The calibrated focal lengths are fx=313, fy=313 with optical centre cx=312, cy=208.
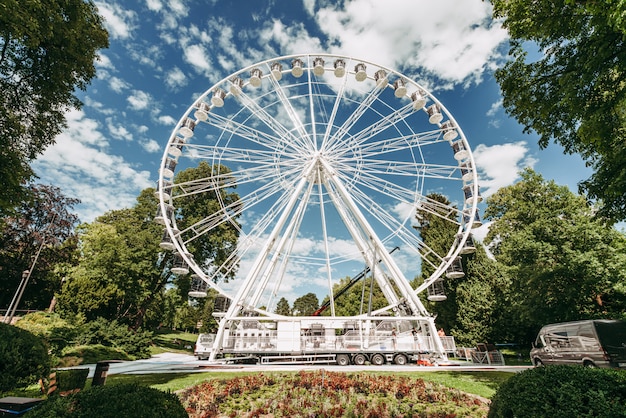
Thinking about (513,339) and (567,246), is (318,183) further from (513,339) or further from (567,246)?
(513,339)

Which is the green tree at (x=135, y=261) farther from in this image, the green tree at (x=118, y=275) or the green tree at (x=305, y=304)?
the green tree at (x=305, y=304)

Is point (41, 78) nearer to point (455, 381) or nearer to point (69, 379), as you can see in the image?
point (69, 379)

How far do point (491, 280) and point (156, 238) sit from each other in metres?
27.2

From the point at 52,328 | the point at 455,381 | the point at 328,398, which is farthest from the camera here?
the point at 52,328

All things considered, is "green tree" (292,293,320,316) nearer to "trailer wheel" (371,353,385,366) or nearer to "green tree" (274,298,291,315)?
"green tree" (274,298,291,315)

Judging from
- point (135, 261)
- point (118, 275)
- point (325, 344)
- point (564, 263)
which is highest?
point (135, 261)

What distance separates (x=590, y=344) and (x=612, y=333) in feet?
2.54

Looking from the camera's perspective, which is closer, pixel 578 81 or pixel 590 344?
pixel 578 81

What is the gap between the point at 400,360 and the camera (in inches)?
614

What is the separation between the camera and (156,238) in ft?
86.3

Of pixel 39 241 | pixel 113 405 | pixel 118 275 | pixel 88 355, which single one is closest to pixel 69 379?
pixel 113 405

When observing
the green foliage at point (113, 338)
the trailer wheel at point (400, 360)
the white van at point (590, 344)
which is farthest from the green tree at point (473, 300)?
the green foliage at point (113, 338)

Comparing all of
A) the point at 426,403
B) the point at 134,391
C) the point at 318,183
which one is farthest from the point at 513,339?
the point at 134,391

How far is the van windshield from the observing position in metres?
10.7
